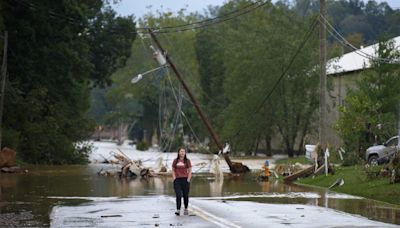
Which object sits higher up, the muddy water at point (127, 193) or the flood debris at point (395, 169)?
the flood debris at point (395, 169)

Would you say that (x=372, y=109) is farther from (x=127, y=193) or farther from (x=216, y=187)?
(x=127, y=193)

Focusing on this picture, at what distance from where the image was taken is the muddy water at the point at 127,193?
65.9 ft

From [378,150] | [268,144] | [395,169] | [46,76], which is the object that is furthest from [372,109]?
[268,144]

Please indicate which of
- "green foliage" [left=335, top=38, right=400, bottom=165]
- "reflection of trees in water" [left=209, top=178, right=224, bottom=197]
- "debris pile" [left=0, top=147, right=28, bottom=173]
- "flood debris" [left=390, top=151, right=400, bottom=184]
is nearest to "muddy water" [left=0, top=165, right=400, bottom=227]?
"reflection of trees in water" [left=209, top=178, right=224, bottom=197]

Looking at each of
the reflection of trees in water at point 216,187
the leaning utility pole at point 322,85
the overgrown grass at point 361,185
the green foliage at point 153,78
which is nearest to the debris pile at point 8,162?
the reflection of trees in water at point 216,187

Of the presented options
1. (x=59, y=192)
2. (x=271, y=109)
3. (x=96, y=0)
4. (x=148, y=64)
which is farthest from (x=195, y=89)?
(x=59, y=192)

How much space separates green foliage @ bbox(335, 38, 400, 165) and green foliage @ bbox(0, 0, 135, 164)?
17.1m

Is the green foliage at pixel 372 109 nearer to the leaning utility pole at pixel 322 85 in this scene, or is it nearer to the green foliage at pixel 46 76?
the leaning utility pole at pixel 322 85

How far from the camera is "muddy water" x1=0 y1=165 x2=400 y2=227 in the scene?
65.9 ft

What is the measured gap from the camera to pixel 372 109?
43.1m

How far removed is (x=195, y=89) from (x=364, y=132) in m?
53.4

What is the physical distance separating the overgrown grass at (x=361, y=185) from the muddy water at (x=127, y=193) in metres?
0.61

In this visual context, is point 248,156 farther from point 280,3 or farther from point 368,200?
point 368,200

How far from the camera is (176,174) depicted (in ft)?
65.8
